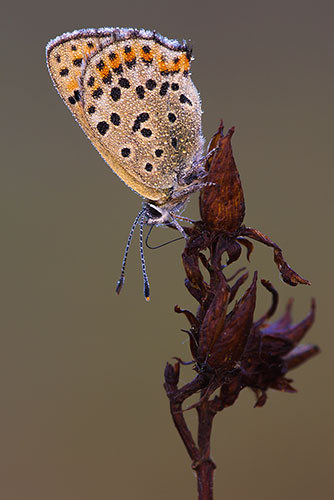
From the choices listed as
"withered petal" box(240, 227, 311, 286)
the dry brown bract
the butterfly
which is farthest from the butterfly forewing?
"withered petal" box(240, 227, 311, 286)

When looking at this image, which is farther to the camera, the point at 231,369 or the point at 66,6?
the point at 66,6

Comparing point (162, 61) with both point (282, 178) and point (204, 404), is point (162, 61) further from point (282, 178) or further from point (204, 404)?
point (282, 178)

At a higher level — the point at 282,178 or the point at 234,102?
the point at 234,102

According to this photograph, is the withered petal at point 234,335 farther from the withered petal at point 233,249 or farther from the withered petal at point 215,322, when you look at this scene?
the withered petal at point 233,249

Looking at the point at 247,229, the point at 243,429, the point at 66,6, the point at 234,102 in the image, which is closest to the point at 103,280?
the point at 243,429

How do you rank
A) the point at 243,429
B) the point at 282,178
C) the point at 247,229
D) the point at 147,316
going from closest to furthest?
the point at 247,229
the point at 243,429
the point at 147,316
the point at 282,178

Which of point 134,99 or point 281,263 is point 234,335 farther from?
point 134,99

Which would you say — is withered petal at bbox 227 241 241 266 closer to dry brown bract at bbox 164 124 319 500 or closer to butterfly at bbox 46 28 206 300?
dry brown bract at bbox 164 124 319 500

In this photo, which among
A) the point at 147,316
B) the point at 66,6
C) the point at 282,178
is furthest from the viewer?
the point at 66,6

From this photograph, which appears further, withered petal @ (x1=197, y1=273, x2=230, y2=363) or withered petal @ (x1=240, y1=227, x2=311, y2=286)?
withered petal @ (x1=240, y1=227, x2=311, y2=286)

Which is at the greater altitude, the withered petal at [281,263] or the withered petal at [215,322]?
the withered petal at [281,263]

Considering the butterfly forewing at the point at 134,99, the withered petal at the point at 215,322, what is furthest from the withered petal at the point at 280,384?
the butterfly forewing at the point at 134,99
